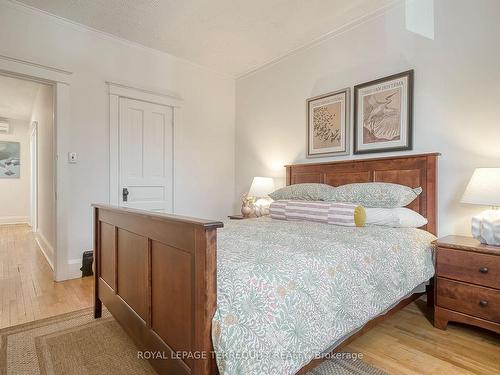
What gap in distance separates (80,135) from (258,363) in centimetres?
294

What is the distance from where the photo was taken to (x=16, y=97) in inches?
183

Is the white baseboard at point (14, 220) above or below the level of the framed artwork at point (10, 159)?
below

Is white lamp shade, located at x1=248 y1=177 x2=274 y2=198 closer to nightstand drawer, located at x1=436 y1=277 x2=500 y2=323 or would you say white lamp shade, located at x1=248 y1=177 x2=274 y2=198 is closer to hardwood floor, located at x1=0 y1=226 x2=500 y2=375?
hardwood floor, located at x1=0 y1=226 x2=500 y2=375

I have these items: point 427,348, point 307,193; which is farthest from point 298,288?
point 307,193

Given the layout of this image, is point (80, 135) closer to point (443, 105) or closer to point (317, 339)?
point (317, 339)

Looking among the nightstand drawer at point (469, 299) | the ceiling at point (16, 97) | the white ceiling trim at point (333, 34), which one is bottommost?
the nightstand drawer at point (469, 299)

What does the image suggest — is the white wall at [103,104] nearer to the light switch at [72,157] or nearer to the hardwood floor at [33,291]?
the light switch at [72,157]

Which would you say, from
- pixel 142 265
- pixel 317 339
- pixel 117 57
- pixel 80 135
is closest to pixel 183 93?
pixel 117 57

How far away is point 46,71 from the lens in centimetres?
275

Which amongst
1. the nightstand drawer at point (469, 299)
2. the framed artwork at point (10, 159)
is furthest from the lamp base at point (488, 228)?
the framed artwork at point (10, 159)

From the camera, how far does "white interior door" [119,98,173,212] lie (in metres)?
3.30

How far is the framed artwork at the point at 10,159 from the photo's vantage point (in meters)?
6.50

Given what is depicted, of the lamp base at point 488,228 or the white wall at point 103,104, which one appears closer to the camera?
the lamp base at point 488,228

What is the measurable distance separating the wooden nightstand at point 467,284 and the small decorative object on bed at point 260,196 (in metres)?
1.80
